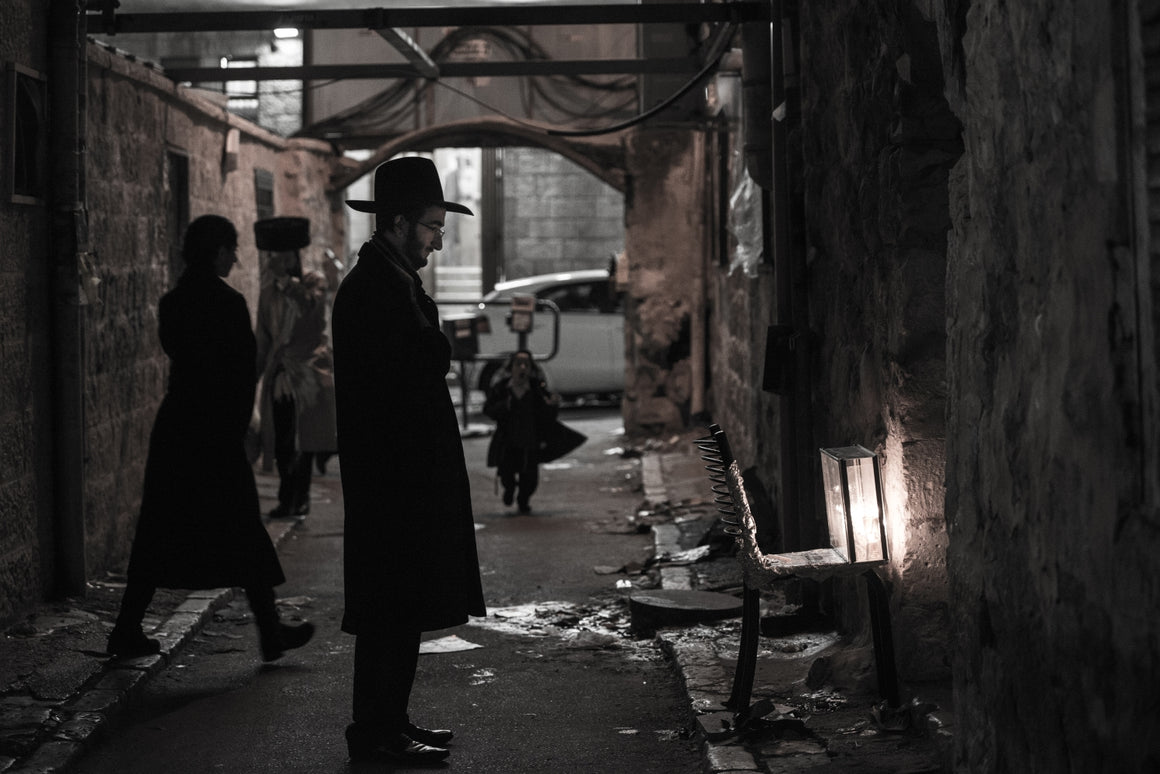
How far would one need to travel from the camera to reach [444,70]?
9.61m

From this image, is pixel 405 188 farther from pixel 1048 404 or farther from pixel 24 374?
pixel 24 374

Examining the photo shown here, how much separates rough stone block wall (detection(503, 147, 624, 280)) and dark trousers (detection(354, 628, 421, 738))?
2046 cm

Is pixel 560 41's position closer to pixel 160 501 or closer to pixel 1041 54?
pixel 160 501

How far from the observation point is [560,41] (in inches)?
620

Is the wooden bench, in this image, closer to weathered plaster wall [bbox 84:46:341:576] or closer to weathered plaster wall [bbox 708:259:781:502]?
weathered plaster wall [bbox 708:259:781:502]

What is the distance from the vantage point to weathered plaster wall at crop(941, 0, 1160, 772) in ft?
8.91

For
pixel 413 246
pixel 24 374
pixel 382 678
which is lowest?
pixel 382 678

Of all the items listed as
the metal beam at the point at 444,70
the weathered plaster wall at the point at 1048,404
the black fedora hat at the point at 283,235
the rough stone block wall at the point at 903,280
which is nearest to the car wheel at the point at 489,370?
the black fedora hat at the point at 283,235

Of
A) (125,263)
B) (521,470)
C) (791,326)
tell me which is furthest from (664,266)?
(791,326)

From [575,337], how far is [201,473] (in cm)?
1196

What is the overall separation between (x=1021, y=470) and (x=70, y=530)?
4902 mm

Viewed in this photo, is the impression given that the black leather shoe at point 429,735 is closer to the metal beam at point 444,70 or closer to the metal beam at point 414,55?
the metal beam at point 414,55

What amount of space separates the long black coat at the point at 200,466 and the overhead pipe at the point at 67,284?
109 cm

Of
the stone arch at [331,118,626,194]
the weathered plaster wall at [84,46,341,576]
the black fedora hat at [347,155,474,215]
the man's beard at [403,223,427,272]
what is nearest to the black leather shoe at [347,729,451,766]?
the man's beard at [403,223,427,272]
